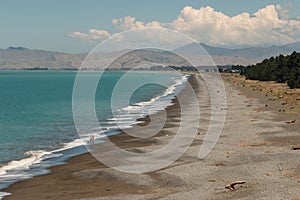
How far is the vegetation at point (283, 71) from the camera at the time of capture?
9676cm

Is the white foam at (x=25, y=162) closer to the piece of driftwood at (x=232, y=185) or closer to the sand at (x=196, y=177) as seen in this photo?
the sand at (x=196, y=177)

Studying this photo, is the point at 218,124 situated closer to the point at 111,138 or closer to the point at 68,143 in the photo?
the point at 111,138

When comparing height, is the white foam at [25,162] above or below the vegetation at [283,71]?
below

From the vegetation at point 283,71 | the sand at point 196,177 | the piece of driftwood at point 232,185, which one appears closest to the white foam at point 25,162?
the sand at point 196,177

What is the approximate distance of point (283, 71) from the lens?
121625mm

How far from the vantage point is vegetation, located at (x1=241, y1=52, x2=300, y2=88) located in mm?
96756

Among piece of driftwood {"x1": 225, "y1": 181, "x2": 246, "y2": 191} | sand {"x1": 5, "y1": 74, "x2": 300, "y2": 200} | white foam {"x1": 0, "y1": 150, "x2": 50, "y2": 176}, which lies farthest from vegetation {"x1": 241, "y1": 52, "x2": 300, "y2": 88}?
piece of driftwood {"x1": 225, "y1": 181, "x2": 246, "y2": 191}

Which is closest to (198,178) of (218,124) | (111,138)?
(111,138)

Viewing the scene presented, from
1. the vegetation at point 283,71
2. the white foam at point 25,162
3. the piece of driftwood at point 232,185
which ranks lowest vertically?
the white foam at point 25,162

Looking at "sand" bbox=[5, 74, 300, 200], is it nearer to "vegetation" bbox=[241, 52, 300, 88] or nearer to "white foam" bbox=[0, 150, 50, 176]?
"white foam" bbox=[0, 150, 50, 176]

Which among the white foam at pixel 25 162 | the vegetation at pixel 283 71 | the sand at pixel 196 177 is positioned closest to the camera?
the sand at pixel 196 177

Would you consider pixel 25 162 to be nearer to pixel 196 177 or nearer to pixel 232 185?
pixel 196 177

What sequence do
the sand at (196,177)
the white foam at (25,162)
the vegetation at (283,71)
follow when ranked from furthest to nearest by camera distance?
the vegetation at (283,71) < the white foam at (25,162) < the sand at (196,177)

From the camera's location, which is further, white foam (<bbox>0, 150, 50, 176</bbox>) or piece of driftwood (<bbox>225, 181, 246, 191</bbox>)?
white foam (<bbox>0, 150, 50, 176</bbox>)
